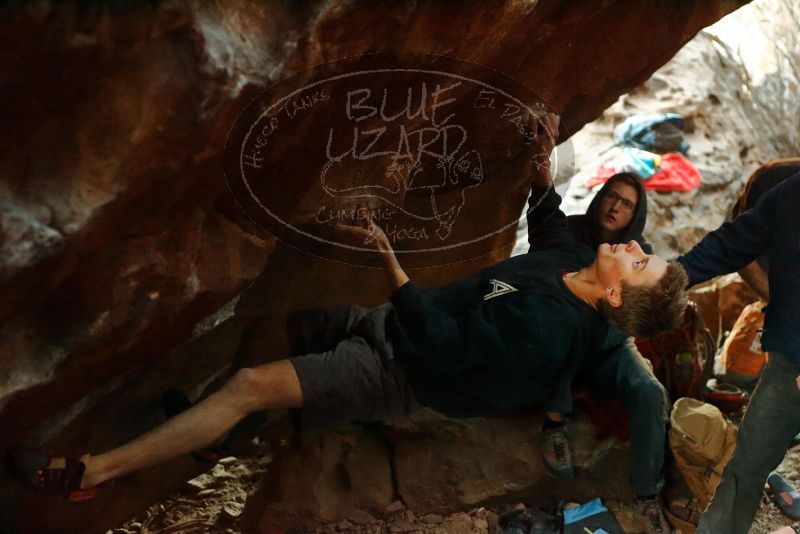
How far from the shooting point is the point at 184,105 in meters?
1.68

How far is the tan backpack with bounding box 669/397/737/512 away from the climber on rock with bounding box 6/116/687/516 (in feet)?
2.11

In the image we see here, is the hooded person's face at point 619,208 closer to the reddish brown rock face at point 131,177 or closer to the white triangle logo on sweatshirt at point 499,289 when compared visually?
the reddish brown rock face at point 131,177

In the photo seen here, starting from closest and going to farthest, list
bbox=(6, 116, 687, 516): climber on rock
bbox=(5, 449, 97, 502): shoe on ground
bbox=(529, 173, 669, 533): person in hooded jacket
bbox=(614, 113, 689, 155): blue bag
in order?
bbox=(5, 449, 97, 502): shoe on ground
bbox=(6, 116, 687, 516): climber on rock
bbox=(529, 173, 669, 533): person in hooded jacket
bbox=(614, 113, 689, 155): blue bag

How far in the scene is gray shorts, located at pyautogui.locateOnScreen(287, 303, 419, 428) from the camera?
2.58m

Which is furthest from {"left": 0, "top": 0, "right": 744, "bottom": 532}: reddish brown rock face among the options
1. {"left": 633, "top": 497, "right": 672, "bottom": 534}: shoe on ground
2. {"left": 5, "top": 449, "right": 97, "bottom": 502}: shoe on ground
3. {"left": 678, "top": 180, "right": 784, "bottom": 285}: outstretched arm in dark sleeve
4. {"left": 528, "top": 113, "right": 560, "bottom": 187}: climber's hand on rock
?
{"left": 633, "top": 497, "right": 672, "bottom": 534}: shoe on ground

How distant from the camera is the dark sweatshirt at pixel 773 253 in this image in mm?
2551

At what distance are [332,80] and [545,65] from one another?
51.1 inches

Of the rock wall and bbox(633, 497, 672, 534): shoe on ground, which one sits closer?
bbox(633, 497, 672, 534): shoe on ground

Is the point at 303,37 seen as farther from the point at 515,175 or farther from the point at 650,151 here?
the point at 650,151

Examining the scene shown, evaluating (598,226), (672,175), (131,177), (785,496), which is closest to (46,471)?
(131,177)

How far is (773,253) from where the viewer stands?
2.63 metres

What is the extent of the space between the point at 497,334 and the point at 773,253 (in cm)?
108

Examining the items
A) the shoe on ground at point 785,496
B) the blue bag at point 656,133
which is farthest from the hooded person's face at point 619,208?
the blue bag at point 656,133

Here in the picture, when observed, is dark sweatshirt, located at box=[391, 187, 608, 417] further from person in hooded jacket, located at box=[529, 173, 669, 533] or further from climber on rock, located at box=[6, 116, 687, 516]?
person in hooded jacket, located at box=[529, 173, 669, 533]
